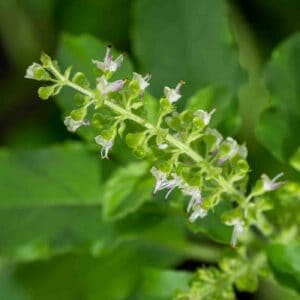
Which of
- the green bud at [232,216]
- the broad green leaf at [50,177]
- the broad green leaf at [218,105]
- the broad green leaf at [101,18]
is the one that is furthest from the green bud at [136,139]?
the broad green leaf at [101,18]

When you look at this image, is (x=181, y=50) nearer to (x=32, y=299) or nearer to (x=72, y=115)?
(x=72, y=115)

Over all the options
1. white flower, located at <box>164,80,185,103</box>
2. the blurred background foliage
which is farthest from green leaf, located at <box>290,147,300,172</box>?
white flower, located at <box>164,80,185,103</box>

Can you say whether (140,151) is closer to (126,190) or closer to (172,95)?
(172,95)

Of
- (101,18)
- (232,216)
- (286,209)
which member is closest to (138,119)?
(232,216)

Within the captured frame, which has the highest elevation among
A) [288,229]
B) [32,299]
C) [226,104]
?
[226,104]

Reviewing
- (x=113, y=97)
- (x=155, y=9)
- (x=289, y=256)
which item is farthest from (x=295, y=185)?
(x=155, y=9)
